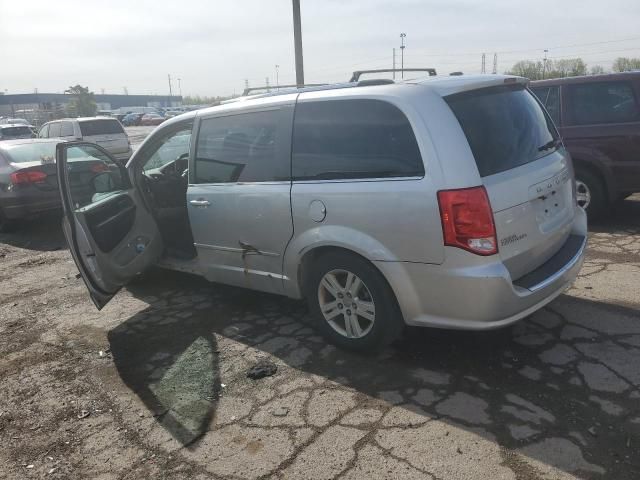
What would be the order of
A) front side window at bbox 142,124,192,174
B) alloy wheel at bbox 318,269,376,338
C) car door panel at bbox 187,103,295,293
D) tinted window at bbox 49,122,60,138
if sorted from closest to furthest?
alloy wheel at bbox 318,269,376,338 < car door panel at bbox 187,103,295,293 < front side window at bbox 142,124,192,174 < tinted window at bbox 49,122,60,138

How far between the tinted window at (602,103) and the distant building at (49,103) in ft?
201

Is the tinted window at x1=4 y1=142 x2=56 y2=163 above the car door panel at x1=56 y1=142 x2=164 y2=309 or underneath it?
above

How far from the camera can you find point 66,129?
50.6ft

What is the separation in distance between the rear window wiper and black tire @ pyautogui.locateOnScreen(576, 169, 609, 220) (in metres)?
2.81

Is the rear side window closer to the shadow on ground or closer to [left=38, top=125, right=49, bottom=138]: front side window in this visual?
[left=38, top=125, right=49, bottom=138]: front side window

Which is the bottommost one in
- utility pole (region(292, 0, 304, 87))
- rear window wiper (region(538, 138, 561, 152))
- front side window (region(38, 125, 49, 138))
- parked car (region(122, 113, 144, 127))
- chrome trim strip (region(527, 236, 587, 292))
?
chrome trim strip (region(527, 236, 587, 292))

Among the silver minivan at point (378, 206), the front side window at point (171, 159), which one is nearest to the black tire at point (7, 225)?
the front side window at point (171, 159)

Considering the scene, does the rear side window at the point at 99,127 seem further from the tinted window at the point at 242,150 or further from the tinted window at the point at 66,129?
the tinted window at the point at 242,150

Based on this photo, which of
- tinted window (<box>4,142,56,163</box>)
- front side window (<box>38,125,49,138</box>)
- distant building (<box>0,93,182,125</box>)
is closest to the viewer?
tinted window (<box>4,142,56,163</box>)

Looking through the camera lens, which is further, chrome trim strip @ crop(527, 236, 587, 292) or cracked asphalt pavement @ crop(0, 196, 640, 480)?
chrome trim strip @ crop(527, 236, 587, 292)

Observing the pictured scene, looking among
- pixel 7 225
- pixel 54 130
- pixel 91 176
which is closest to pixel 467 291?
pixel 91 176

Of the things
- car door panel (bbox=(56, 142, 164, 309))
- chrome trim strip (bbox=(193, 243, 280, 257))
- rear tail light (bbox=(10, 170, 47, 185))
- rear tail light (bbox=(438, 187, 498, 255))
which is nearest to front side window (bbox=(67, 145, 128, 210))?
car door panel (bbox=(56, 142, 164, 309))

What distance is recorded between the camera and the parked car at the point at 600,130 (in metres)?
6.02

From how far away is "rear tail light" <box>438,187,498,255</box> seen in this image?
2.89 meters
